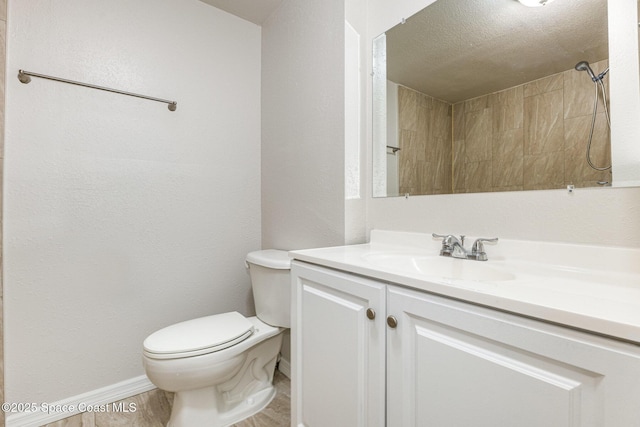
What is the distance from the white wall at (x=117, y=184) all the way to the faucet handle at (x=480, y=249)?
139 cm

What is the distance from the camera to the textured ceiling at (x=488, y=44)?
84 centimetres

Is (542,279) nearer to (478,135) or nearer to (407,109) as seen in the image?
(478,135)

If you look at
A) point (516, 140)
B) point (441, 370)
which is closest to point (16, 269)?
point (441, 370)

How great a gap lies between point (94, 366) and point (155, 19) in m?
1.86

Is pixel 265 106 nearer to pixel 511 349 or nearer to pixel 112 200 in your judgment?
pixel 112 200

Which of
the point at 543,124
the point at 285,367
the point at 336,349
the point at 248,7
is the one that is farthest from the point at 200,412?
the point at 248,7

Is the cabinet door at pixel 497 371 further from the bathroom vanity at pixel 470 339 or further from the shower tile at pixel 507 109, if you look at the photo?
the shower tile at pixel 507 109

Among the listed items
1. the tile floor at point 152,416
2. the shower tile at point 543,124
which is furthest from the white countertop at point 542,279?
the tile floor at point 152,416

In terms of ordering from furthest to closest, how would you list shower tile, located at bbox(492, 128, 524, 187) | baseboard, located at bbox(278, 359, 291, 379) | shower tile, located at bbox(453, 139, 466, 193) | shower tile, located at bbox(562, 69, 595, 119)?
1. baseboard, located at bbox(278, 359, 291, 379)
2. shower tile, located at bbox(453, 139, 466, 193)
3. shower tile, located at bbox(492, 128, 524, 187)
4. shower tile, located at bbox(562, 69, 595, 119)

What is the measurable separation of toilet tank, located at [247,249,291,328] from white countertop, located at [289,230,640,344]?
0.36 m

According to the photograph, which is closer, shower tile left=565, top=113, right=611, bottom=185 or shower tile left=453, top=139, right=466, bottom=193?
shower tile left=565, top=113, right=611, bottom=185

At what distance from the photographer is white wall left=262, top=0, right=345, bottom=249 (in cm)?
138

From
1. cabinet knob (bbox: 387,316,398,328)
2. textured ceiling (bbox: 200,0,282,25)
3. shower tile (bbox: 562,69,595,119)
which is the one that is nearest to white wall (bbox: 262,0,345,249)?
textured ceiling (bbox: 200,0,282,25)

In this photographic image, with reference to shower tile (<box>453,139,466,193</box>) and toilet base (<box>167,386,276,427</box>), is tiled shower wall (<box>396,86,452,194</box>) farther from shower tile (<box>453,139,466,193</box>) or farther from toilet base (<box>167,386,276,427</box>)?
toilet base (<box>167,386,276,427</box>)
